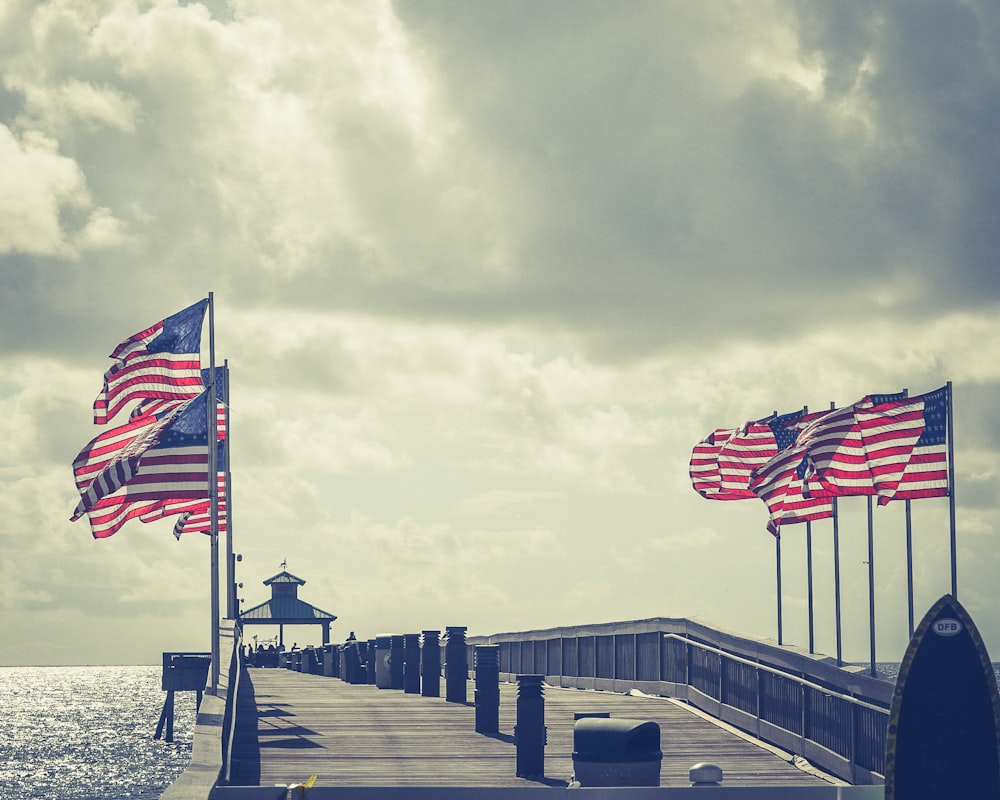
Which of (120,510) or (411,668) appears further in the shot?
(411,668)

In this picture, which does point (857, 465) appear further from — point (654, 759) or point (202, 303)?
point (654, 759)

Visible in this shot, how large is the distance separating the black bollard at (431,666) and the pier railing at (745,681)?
379 centimetres

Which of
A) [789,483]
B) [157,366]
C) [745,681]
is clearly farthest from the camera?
[789,483]

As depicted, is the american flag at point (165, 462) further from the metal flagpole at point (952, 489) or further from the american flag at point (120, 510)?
the metal flagpole at point (952, 489)

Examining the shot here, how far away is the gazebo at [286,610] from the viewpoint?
130250mm

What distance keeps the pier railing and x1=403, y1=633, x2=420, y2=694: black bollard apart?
3889mm

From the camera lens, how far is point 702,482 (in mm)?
44406

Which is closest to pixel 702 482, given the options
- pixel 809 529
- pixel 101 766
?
pixel 809 529

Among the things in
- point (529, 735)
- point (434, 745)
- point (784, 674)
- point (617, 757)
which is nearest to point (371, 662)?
point (434, 745)

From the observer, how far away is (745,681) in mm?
27547

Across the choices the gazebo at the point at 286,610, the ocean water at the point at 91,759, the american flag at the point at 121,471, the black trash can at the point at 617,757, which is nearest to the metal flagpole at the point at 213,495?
the american flag at the point at 121,471

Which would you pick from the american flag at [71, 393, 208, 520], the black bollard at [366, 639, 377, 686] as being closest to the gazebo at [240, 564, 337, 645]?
the black bollard at [366, 639, 377, 686]

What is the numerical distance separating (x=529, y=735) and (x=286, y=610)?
111208mm

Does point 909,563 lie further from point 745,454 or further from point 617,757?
point 617,757
